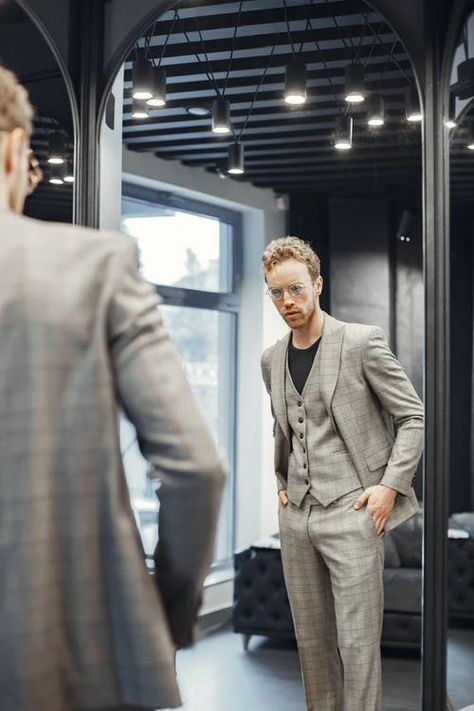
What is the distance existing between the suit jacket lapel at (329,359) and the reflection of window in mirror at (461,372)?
724 millimetres

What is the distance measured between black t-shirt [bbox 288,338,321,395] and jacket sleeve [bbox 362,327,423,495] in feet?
0.59

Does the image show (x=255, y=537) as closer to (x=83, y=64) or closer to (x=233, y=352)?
(x=233, y=352)

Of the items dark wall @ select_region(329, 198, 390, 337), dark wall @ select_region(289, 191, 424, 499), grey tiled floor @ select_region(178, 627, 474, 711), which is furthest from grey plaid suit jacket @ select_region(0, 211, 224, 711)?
dark wall @ select_region(329, 198, 390, 337)

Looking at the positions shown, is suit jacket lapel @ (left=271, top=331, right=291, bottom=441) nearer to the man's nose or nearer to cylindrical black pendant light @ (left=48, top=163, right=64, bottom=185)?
the man's nose

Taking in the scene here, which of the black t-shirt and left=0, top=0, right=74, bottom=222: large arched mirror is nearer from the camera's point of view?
the black t-shirt

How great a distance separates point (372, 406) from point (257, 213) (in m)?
4.48

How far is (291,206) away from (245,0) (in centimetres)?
254

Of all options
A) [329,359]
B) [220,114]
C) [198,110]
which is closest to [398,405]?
[329,359]

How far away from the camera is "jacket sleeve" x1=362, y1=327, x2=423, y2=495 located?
9.95ft

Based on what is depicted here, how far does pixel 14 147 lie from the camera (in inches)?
47.3

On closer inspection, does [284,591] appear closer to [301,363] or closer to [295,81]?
[301,363]

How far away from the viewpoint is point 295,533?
3.10m

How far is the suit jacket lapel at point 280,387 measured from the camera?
10.3 feet

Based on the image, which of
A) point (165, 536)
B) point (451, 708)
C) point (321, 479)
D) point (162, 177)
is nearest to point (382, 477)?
point (321, 479)
